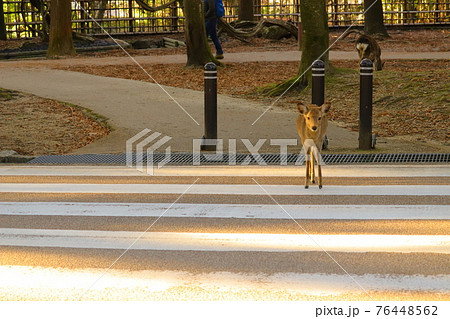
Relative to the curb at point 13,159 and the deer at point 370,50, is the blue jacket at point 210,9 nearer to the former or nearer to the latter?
the deer at point 370,50

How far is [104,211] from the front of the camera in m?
7.78

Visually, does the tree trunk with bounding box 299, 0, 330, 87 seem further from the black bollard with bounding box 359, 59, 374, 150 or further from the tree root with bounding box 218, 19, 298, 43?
the tree root with bounding box 218, 19, 298, 43

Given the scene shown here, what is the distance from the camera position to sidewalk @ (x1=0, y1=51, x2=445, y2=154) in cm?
1177

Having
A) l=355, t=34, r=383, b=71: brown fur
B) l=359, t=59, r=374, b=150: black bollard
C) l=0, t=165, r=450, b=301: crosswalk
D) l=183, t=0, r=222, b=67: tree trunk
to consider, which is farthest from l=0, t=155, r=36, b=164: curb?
l=183, t=0, r=222, b=67: tree trunk

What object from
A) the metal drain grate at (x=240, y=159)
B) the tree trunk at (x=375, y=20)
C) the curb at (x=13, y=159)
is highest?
the tree trunk at (x=375, y=20)

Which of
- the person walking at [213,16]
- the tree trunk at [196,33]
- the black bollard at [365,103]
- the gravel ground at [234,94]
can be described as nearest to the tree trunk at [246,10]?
the person walking at [213,16]

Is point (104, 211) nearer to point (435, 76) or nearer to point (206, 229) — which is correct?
point (206, 229)

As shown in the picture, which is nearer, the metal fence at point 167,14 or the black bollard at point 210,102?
the black bollard at point 210,102

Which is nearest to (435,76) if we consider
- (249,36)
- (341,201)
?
(341,201)

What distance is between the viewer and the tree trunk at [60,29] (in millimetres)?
25406

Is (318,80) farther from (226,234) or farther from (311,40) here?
(311,40)

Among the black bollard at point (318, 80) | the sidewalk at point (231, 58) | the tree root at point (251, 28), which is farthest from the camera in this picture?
the tree root at point (251, 28)

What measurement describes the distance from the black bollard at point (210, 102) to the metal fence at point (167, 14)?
81.2ft

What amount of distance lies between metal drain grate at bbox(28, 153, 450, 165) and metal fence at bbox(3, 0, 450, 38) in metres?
24.7
